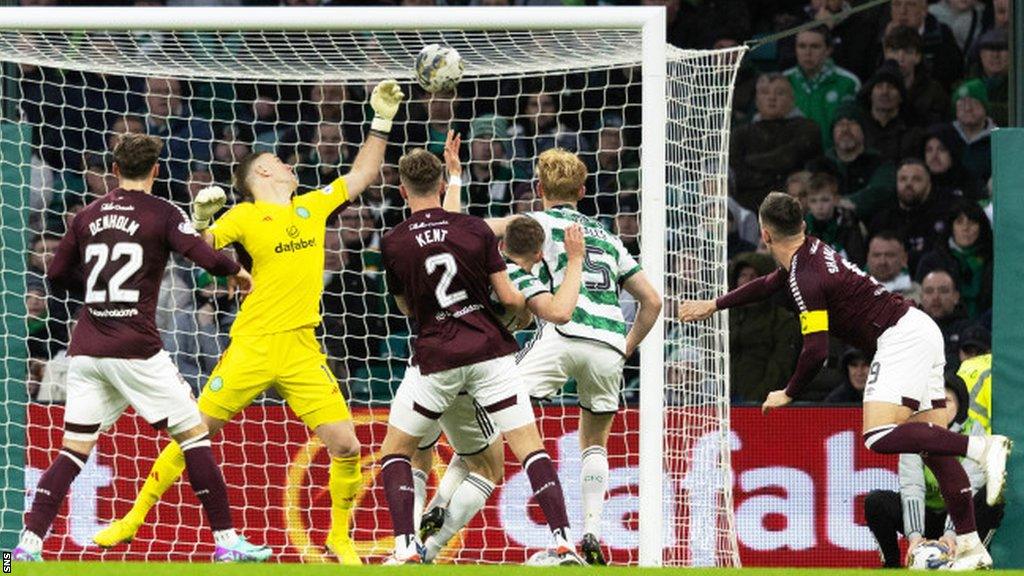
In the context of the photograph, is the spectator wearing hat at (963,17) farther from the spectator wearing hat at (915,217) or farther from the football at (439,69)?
the football at (439,69)

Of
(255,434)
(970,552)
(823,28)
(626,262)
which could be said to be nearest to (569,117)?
(823,28)

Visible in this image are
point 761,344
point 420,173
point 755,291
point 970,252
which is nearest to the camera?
point 420,173

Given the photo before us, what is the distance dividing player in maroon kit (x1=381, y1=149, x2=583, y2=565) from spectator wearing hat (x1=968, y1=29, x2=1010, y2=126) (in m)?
5.80

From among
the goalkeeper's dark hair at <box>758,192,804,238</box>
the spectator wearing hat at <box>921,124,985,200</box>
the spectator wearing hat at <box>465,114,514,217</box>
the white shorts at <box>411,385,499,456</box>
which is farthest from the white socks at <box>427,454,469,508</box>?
the spectator wearing hat at <box>921,124,985,200</box>

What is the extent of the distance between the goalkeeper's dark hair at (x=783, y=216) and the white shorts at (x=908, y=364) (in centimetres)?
64

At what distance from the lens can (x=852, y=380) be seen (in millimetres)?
11727

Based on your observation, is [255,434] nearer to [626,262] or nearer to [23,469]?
[23,469]

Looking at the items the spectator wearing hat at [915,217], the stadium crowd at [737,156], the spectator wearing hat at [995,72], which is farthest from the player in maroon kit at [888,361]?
the spectator wearing hat at [995,72]

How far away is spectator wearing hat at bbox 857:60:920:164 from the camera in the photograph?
13.2 meters

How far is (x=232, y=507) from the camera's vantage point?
11219mm

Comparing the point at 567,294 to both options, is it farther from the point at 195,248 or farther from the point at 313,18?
the point at 313,18

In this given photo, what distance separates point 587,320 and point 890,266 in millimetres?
3585

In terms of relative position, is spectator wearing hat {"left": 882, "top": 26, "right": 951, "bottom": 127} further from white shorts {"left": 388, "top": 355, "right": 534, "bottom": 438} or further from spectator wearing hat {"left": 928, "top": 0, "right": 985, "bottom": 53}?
white shorts {"left": 388, "top": 355, "right": 534, "bottom": 438}

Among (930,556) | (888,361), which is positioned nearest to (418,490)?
(888,361)
